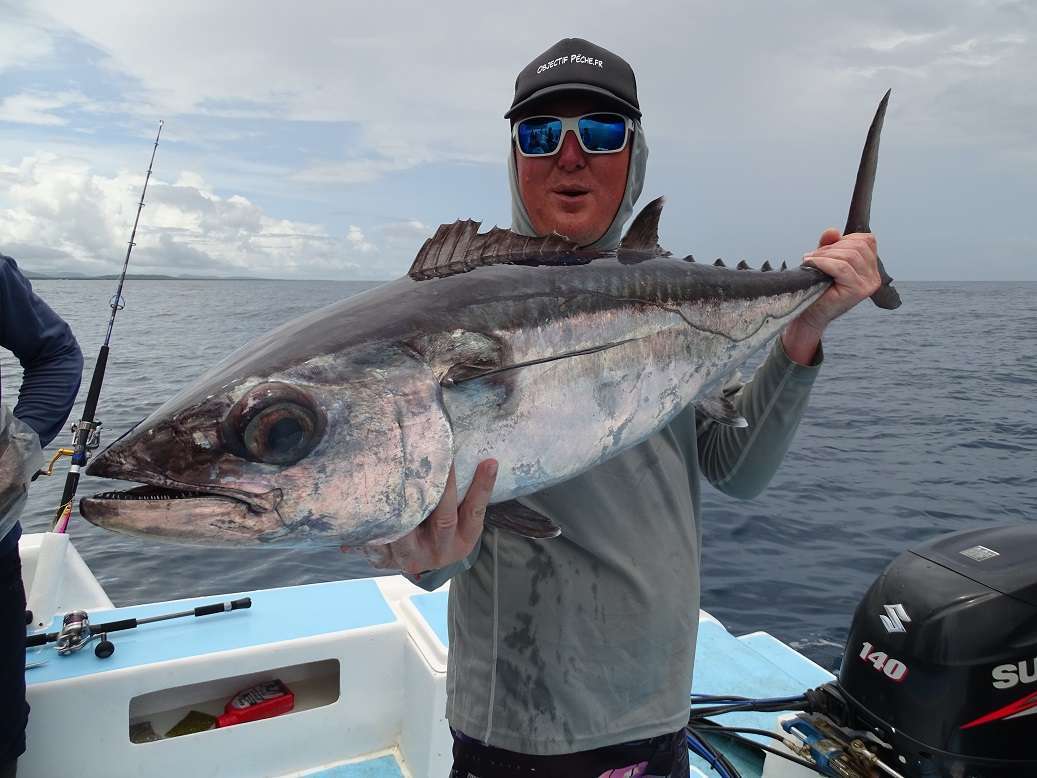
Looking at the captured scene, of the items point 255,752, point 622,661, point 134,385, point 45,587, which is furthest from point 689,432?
point 134,385

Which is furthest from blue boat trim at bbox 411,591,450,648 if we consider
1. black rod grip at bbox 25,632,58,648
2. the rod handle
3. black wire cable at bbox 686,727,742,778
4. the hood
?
the hood

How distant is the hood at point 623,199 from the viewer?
2.50m

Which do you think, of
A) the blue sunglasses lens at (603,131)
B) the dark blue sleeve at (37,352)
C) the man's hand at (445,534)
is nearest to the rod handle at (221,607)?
the dark blue sleeve at (37,352)

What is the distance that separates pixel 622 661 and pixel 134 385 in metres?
20.6

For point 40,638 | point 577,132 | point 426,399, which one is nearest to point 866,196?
point 577,132

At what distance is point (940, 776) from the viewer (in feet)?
8.75

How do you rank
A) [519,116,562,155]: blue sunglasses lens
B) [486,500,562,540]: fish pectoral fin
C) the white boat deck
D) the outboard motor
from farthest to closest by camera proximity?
the white boat deck < the outboard motor < [519,116,562,155]: blue sunglasses lens < [486,500,562,540]: fish pectoral fin

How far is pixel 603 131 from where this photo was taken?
2430mm

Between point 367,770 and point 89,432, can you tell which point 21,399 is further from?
point 367,770

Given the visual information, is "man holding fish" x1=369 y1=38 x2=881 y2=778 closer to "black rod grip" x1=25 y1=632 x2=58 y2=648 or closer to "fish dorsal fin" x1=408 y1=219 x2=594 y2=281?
"fish dorsal fin" x1=408 y1=219 x2=594 y2=281

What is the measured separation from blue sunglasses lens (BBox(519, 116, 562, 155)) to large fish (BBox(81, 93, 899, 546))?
58cm

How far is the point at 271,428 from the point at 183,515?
232 millimetres

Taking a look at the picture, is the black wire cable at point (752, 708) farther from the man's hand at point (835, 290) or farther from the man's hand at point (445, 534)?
the man's hand at point (445, 534)

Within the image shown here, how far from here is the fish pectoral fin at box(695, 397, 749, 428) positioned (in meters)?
2.14
